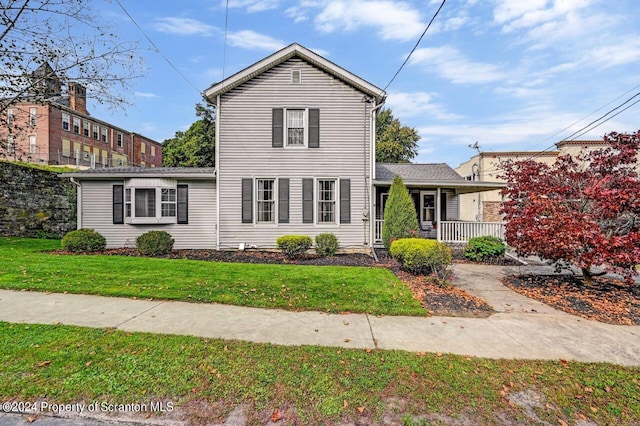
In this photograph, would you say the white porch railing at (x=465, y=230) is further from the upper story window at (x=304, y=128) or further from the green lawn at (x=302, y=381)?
the green lawn at (x=302, y=381)

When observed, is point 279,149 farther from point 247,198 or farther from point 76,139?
point 76,139

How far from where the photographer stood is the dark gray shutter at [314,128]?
11.1m

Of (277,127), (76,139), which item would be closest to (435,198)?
(277,127)

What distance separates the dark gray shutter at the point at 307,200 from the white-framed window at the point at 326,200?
1.03ft

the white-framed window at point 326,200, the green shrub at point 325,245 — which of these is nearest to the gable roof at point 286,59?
the white-framed window at point 326,200

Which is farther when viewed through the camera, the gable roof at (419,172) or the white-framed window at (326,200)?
the gable roof at (419,172)

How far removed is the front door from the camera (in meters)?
14.2

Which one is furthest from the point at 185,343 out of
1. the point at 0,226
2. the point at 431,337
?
the point at 0,226

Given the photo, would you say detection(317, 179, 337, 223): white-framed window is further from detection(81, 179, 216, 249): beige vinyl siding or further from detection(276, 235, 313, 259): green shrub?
detection(81, 179, 216, 249): beige vinyl siding

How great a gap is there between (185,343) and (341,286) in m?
3.29

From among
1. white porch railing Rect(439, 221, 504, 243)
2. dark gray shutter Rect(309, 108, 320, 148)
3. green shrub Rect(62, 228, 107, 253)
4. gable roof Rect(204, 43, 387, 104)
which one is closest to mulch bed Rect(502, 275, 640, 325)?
white porch railing Rect(439, 221, 504, 243)

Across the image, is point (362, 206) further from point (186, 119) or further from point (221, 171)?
point (186, 119)

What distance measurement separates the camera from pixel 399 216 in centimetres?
1010

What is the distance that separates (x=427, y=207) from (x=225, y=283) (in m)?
11.0
